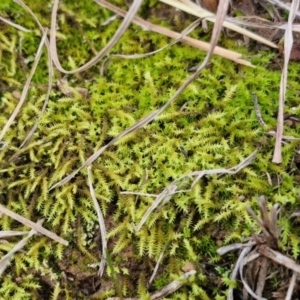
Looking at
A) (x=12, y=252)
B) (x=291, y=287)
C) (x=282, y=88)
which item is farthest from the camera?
(x=282, y=88)

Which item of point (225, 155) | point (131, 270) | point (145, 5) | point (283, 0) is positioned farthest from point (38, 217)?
point (283, 0)

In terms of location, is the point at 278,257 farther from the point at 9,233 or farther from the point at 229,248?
the point at 9,233

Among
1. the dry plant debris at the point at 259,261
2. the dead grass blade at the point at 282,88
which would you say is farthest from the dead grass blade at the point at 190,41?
the dry plant debris at the point at 259,261

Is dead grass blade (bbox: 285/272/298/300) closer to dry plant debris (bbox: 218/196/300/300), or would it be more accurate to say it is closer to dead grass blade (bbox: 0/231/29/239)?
dry plant debris (bbox: 218/196/300/300)

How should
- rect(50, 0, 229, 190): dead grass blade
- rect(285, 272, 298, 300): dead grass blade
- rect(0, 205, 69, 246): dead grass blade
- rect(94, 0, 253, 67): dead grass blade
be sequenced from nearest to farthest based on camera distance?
rect(285, 272, 298, 300): dead grass blade < rect(50, 0, 229, 190): dead grass blade < rect(0, 205, 69, 246): dead grass blade < rect(94, 0, 253, 67): dead grass blade

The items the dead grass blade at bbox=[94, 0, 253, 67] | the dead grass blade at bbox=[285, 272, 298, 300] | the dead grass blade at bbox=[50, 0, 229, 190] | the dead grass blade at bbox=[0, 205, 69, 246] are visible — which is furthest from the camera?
the dead grass blade at bbox=[94, 0, 253, 67]

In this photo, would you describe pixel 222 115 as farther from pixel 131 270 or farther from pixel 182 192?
pixel 131 270

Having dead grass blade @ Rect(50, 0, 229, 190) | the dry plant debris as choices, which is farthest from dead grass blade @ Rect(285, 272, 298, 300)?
dead grass blade @ Rect(50, 0, 229, 190)

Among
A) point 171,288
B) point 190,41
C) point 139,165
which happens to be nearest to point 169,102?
point 139,165

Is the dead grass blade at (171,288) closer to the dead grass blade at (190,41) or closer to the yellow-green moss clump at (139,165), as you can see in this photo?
the yellow-green moss clump at (139,165)
